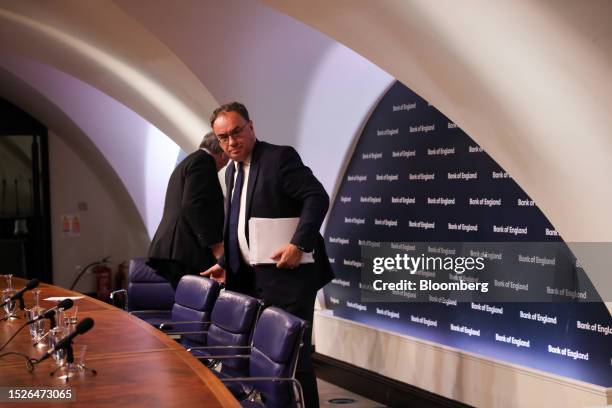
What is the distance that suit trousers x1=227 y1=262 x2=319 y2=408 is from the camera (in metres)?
3.91

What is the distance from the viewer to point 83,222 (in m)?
11.5

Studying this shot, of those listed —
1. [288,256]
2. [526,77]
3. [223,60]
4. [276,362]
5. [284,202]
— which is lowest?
[276,362]

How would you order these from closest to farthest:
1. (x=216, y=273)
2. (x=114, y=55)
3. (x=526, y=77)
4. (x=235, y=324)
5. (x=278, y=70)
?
1. (x=526, y=77)
2. (x=235, y=324)
3. (x=216, y=273)
4. (x=278, y=70)
5. (x=114, y=55)

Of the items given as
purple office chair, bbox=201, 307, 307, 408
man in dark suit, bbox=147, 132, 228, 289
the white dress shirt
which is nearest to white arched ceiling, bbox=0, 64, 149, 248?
man in dark suit, bbox=147, 132, 228, 289

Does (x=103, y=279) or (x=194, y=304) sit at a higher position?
(x=194, y=304)

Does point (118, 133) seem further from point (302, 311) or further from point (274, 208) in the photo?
point (302, 311)

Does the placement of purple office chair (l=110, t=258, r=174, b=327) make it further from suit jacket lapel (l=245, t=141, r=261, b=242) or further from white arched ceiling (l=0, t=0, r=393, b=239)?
suit jacket lapel (l=245, t=141, r=261, b=242)

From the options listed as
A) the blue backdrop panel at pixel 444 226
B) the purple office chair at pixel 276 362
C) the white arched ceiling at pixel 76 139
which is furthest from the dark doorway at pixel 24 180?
the purple office chair at pixel 276 362

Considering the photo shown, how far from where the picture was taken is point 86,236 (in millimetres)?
11492

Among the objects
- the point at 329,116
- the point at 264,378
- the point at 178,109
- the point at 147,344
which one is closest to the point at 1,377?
the point at 147,344

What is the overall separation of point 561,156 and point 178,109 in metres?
4.46

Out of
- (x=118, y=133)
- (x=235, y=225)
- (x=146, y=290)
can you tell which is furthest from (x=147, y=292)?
(x=118, y=133)

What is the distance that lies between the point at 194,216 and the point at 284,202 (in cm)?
99

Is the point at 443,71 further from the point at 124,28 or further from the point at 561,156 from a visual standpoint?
the point at 124,28
